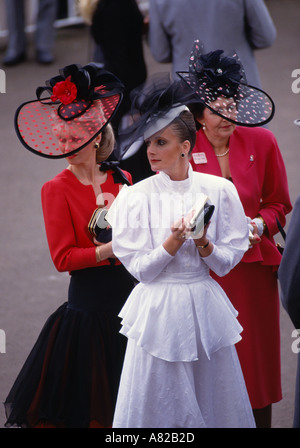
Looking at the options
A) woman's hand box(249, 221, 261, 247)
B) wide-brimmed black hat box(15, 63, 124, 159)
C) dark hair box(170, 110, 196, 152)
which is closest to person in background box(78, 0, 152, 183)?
woman's hand box(249, 221, 261, 247)

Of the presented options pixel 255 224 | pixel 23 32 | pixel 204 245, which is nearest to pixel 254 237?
pixel 255 224

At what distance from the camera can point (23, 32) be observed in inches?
355

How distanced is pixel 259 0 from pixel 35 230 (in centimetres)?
252

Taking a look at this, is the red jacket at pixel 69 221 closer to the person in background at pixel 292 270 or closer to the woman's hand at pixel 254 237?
the woman's hand at pixel 254 237

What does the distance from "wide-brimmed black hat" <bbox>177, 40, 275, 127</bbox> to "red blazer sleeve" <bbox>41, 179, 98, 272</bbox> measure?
0.73 meters

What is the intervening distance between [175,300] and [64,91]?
0.99 meters

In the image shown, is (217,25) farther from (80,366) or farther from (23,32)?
(23,32)

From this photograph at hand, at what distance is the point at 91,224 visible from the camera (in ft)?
11.0

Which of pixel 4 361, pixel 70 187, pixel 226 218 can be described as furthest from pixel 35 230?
pixel 226 218

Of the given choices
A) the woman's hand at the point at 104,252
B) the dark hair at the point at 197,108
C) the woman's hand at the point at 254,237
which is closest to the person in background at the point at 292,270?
the woman's hand at the point at 254,237

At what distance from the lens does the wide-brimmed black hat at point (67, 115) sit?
325 cm

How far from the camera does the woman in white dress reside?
2928 mm

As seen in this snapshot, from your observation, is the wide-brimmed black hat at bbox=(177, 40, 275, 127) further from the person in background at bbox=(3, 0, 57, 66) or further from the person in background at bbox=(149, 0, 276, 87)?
the person in background at bbox=(3, 0, 57, 66)

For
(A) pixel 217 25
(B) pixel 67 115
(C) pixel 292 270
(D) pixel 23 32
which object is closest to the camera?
(C) pixel 292 270
